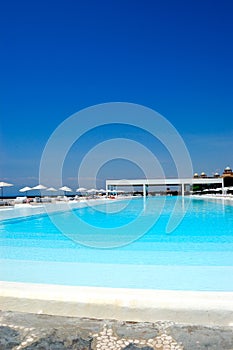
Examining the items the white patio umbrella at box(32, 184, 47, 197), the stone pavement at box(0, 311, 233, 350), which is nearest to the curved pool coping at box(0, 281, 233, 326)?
the stone pavement at box(0, 311, 233, 350)

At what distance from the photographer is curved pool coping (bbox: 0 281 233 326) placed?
2.00 metres

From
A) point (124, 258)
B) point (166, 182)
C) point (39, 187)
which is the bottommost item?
point (124, 258)

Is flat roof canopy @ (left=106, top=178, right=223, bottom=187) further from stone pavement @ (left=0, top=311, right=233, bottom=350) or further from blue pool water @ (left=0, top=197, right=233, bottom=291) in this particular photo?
stone pavement @ (left=0, top=311, right=233, bottom=350)

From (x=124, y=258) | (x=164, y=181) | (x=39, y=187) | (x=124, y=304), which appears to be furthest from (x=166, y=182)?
(x=124, y=304)

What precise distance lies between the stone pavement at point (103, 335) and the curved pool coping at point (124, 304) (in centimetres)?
7

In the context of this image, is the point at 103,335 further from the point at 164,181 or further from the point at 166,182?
A: the point at 164,181

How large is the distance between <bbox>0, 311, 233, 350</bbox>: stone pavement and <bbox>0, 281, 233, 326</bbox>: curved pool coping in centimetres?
7

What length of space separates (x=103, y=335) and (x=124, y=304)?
1.21 ft

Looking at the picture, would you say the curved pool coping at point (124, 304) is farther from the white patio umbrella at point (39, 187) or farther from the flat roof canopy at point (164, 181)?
the flat roof canopy at point (164, 181)

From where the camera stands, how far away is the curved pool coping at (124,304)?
6.57ft

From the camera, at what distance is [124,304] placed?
7.03ft

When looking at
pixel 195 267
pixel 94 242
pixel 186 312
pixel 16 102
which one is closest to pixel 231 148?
pixel 16 102

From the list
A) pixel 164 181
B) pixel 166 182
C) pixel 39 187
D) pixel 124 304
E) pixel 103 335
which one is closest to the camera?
pixel 103 335

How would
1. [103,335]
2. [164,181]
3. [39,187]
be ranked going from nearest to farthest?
[103,335] → [39,187] → [164,181]
